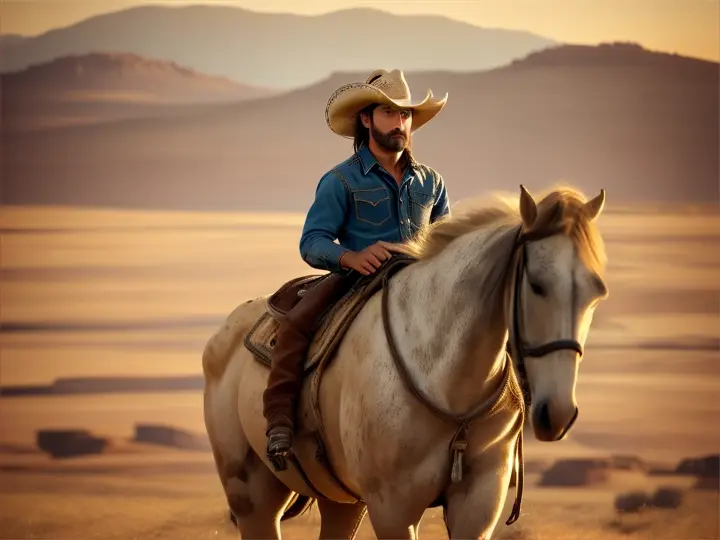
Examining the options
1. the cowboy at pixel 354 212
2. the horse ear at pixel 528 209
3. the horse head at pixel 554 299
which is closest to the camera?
the horse head at pixel 554 299

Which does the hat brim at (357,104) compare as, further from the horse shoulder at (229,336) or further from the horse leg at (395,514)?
the horse leg at (395,514)

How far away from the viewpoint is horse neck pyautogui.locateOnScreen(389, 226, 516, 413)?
3389 millimetres

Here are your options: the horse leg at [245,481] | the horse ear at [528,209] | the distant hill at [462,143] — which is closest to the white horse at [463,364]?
the horse ear at [528,209]

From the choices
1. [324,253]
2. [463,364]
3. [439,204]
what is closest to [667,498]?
[439,204]

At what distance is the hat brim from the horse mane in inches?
18.7

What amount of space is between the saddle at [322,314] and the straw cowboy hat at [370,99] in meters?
0.48

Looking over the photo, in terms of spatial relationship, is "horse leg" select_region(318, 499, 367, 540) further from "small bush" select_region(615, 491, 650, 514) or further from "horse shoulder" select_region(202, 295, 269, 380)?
"small bush" select_region(615, 491, 650, 514)

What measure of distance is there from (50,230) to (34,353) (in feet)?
3.98

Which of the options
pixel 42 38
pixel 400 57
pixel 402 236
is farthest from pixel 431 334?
pixel 42 38

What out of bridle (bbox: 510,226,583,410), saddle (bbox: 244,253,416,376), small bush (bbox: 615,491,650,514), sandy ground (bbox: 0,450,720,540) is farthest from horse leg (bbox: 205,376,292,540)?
small bush (bbox: 615,491,650,514)

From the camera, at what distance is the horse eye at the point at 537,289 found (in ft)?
10.3

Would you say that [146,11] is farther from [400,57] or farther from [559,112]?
[559,112]

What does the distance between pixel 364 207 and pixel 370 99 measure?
0.33 m

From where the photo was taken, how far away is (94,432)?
9766 millimetres
